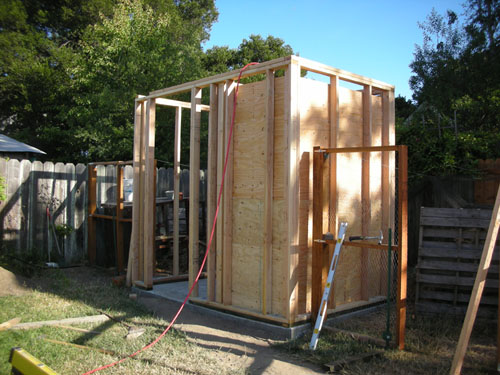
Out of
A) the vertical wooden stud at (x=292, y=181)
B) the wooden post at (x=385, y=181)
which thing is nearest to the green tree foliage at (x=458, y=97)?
the wooden post at (x=385, y=181)

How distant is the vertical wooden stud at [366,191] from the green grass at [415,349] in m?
0.67

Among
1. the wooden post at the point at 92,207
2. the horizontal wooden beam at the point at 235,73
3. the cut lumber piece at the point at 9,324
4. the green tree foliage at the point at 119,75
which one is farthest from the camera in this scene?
the green tree foliage at the point at 119,75

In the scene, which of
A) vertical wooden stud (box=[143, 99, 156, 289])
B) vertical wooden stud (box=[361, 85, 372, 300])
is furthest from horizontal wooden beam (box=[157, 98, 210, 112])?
vertical wooden stud (box=[361, 85, 372, 300])

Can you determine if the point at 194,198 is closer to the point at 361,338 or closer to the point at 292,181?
the point at 292,181

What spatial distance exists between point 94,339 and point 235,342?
64.3 inches

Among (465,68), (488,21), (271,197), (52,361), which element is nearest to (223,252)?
(271,197)

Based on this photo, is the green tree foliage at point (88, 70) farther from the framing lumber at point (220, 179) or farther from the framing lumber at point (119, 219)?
the framing lumber at point (220, 179)

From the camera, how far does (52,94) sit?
60.8ft

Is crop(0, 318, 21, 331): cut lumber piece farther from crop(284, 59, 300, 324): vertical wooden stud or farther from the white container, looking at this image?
the white container

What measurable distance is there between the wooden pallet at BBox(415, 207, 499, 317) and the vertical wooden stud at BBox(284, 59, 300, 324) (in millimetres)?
2053

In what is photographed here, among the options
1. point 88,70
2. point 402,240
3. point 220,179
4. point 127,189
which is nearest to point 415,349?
point 402,240

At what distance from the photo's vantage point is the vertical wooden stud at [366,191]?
6.25 metres

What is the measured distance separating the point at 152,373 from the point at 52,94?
17.4m

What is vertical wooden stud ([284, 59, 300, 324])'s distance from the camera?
523 cm
